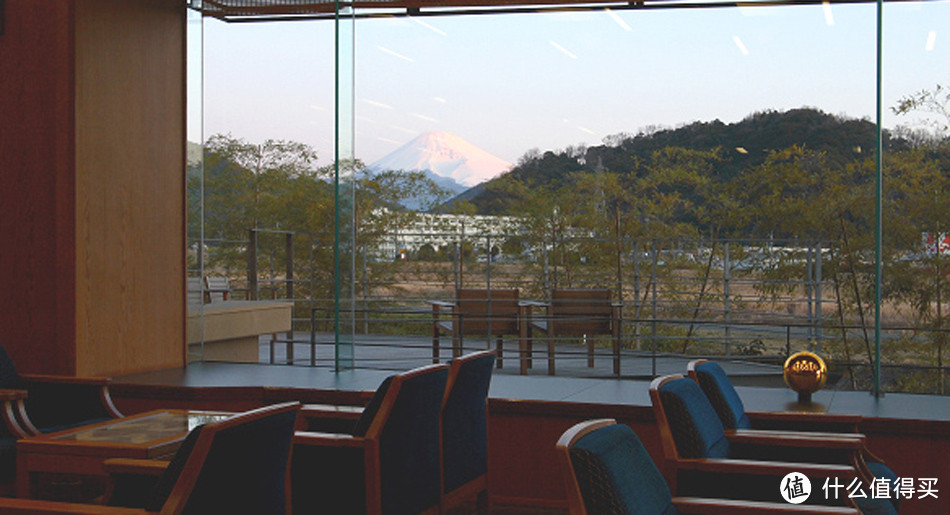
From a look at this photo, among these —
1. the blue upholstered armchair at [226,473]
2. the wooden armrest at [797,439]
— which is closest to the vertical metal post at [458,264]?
the wooden armrest at [797,439]

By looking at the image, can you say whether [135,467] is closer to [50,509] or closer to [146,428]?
[50,509]

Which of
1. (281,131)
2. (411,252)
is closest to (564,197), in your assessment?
(411,252)

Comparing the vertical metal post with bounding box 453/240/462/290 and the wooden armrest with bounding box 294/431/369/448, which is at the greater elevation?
the vertical metal post with bounding box 453/240/462/290

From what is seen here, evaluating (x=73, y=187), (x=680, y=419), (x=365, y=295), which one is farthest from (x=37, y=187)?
(x=680, y=419)

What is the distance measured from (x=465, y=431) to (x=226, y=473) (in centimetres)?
136

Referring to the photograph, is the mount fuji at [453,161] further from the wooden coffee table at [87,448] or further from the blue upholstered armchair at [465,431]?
the wooden coffee table at [87,448]

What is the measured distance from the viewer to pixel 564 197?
6254mm

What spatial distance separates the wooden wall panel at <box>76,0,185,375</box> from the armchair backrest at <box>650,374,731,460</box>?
10.3ft

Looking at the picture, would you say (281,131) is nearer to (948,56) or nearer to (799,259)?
(799,259)

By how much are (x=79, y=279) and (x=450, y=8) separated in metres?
2.56

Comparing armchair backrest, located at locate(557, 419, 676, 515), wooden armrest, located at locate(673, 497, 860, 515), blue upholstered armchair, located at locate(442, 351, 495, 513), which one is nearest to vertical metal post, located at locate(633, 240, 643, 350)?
blue upholstered armchair, located at locate(442, 351, 495, 513)

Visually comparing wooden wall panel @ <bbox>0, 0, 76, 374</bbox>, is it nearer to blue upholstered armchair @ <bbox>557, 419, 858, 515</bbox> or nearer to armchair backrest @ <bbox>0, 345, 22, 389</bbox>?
armchair backrest @ <bbox>0, 345, 22, 389</bbox>

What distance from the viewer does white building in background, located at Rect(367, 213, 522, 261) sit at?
596 cm

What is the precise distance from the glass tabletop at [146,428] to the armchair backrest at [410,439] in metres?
0.53
